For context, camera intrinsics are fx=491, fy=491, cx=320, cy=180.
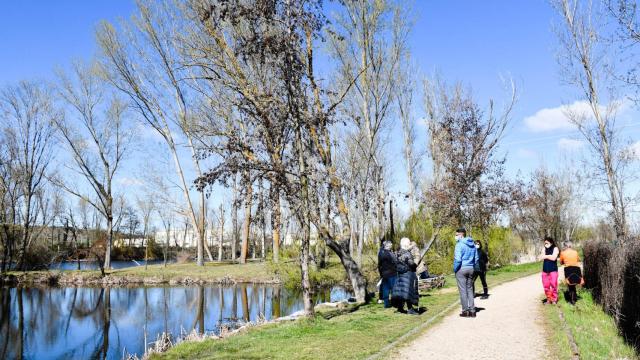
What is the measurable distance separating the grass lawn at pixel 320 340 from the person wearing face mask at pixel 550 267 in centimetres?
237

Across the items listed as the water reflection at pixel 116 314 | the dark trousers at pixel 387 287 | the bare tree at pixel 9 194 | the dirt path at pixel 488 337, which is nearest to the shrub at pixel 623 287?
the dirt path at pixel 488 337

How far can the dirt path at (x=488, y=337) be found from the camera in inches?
265

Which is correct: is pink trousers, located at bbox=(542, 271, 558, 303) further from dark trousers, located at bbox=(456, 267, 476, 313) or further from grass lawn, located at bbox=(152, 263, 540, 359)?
dark trousers, located at bbox=(456, 267, 476, 313)

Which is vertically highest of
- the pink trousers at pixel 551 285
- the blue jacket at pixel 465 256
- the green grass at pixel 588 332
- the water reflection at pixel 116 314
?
the blue jacket at pixel 465 256

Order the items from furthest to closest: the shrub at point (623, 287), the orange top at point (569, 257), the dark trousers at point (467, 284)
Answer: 1. the orange top at point (569, 257)
2. the dark trousers at point (467, 284)
3. the shrub at point (623, 287)

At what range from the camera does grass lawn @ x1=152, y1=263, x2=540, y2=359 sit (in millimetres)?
7289

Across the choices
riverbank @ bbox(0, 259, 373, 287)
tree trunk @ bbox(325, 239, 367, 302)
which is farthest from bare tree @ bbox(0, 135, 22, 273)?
tree trunk @ bbox(325, 239, 367, 302)

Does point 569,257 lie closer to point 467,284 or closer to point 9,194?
point 467,284

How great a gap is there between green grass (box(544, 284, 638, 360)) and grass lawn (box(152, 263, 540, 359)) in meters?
2.34

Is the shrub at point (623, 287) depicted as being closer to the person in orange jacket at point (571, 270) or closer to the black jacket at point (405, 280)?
the person in orange jacket at point (571, 270)

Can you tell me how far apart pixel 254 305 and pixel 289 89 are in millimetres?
11890

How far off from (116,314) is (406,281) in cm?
1259

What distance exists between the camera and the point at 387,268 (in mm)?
11555

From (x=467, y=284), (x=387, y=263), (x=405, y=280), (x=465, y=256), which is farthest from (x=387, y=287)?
(x=465, y=256)
